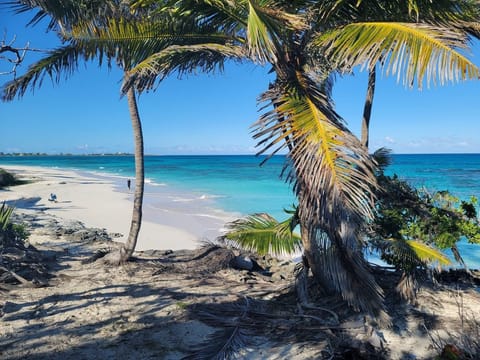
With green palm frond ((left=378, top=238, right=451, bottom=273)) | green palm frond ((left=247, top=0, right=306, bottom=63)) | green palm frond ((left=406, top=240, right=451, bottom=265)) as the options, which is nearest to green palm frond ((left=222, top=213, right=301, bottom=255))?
green palm frond ((left=378, top=238, right=451, bottom=273))

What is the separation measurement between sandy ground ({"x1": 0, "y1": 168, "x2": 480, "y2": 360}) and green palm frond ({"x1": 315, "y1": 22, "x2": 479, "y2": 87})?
7.85ft

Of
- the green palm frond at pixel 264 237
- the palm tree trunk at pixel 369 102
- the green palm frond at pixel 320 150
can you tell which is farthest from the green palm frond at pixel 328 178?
the palm tree trunk at pixel 369 102

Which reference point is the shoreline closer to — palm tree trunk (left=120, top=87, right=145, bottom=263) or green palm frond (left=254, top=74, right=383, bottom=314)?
palm tree trunk (left=120, top=87, right=145, bottom=263)

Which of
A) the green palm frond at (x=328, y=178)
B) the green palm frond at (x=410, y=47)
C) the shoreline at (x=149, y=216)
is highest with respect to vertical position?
the green palm frond at (x=410, y=47)

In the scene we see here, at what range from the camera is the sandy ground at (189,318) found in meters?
3.36

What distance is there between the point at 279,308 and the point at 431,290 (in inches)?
74.4

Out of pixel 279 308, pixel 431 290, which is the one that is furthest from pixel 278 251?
pixel 431 290

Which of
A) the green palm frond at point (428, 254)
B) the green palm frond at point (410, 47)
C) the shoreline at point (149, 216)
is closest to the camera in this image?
the green palm frond at point (410, 47)

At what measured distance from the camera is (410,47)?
9.05ft

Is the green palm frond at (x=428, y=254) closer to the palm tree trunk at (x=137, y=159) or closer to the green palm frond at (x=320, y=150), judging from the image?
the green palm frond at (x=320, y=150)

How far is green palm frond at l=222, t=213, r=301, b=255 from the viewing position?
486 centimetres

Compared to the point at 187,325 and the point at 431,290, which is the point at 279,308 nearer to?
the point at 187,325

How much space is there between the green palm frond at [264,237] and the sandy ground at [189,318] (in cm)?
55

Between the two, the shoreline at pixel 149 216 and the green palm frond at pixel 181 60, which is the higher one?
the green palm frond at pixel 181 60
